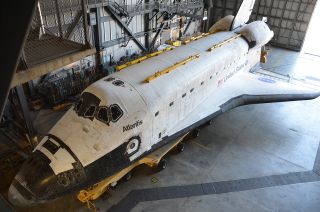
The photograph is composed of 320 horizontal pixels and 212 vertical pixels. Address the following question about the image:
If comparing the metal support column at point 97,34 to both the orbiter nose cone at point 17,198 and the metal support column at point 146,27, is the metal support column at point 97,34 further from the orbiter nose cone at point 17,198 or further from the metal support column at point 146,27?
the orbiter nose cone at point 17,198

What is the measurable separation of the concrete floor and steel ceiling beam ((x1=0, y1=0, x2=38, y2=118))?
6242 mm

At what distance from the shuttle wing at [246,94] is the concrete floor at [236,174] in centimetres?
143

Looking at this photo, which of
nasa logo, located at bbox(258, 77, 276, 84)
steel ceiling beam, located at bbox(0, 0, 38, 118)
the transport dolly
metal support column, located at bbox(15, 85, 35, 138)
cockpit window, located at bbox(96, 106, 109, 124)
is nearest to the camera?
steel ceiling beam, located at bbox(0, 0, 38, 118)

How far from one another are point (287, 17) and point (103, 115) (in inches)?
830

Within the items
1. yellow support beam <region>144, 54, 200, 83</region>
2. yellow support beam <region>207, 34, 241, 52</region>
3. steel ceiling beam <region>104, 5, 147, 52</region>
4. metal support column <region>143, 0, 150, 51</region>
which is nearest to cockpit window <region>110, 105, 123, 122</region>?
yellow support beam <region>144, 54, 200, 83</region>

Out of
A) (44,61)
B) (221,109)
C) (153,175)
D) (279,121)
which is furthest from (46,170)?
(279,121)

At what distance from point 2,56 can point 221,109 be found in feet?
27.4

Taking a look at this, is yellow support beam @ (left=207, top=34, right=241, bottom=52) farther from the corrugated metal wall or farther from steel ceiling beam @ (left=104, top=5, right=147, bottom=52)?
the corrugated metal wall

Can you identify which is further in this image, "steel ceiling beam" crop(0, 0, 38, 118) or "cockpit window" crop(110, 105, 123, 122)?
"cockpit window" crop(110, 105, 123, 122)

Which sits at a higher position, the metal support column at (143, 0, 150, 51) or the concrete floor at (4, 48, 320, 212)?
the metal support column at (143, 0, 150, 51)

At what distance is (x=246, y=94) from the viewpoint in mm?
10773

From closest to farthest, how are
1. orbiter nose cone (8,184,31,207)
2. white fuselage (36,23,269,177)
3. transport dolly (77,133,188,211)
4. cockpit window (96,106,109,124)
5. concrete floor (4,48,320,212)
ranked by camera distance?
orbiter nose cone (8,184,31,207)
white fuselage (36,23,269,177)
cockpit window (96,106,109,124)
transport dolly (77,133,188,211)
concrete floor (4,48,320,212)

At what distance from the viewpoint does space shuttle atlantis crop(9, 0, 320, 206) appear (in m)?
5.90

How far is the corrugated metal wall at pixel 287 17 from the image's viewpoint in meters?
21.2
